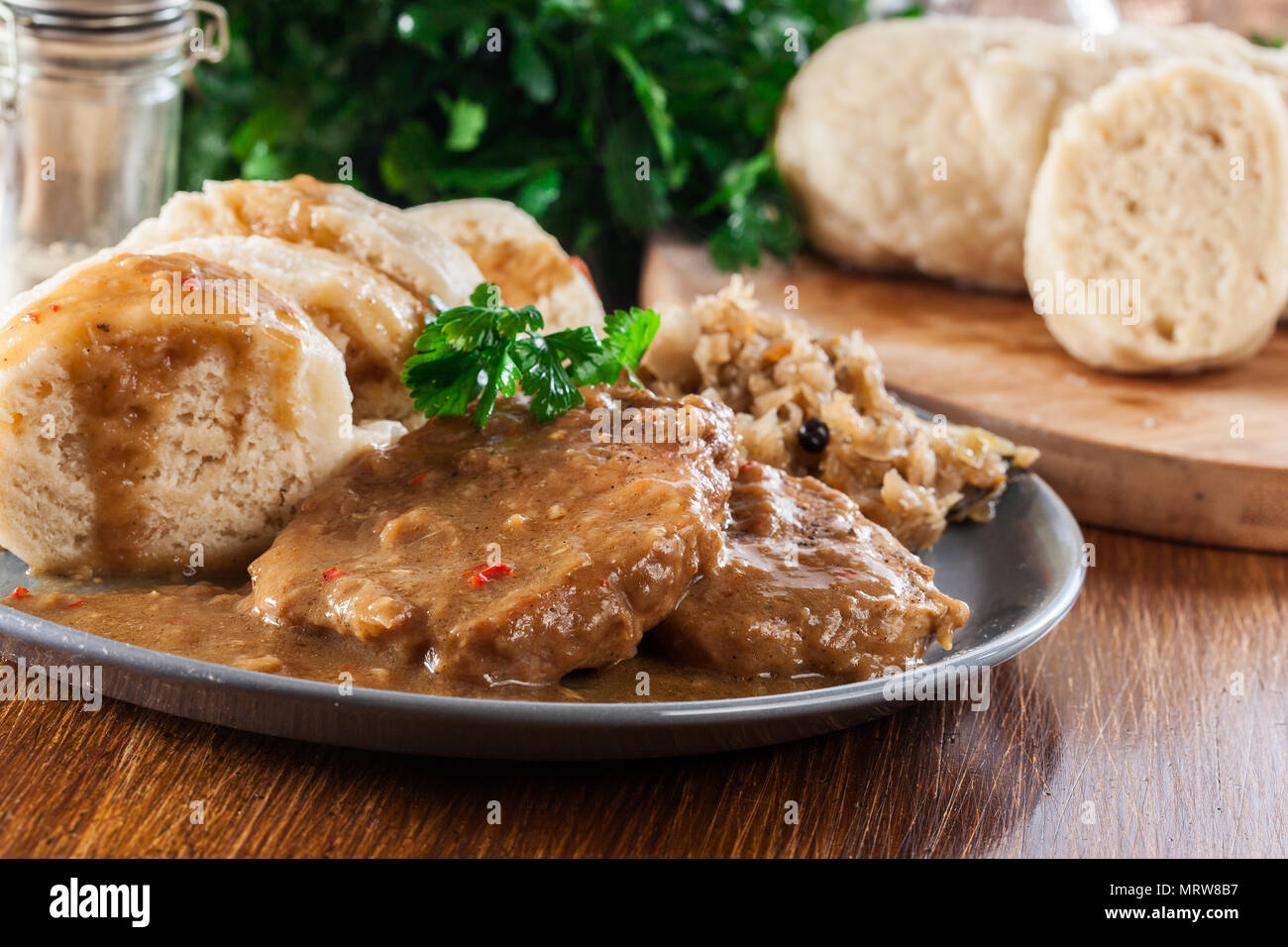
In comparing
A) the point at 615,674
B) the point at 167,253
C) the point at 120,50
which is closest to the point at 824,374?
the point at 615,674

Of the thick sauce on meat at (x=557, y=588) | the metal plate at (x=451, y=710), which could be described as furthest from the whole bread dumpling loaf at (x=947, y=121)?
the metal plate at (x=451, y=710)

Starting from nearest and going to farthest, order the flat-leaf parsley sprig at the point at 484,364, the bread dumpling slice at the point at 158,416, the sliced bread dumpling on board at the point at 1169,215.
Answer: the bread dumpling slice at the point at 158,416
the flat-leaf parsley sprig at the point at 484,364
the sliced bread dumpling on board at the point at 1169,215

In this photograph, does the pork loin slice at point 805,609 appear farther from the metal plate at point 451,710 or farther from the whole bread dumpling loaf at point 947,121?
the whole bread dumpling loaf at point 947,121

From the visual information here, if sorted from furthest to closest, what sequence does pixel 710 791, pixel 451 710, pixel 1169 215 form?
pixel 1169 215
pixel 710 791
pixel 451 710

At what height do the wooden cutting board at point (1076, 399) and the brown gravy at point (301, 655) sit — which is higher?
the brown gravy at point (301, 655)

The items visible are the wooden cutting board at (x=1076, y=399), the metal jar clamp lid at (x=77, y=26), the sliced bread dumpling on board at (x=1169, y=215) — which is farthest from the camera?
the sliced bread dumpling on board at (x=1169, y=215)

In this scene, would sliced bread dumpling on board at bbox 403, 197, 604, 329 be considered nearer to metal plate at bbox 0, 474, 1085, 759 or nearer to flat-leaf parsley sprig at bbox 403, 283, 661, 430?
flat-leaf parsley sprig at bbox 403, 283, 661, 430

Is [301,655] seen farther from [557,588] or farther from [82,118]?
[82,118]

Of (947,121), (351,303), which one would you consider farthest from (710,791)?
(947,121)
